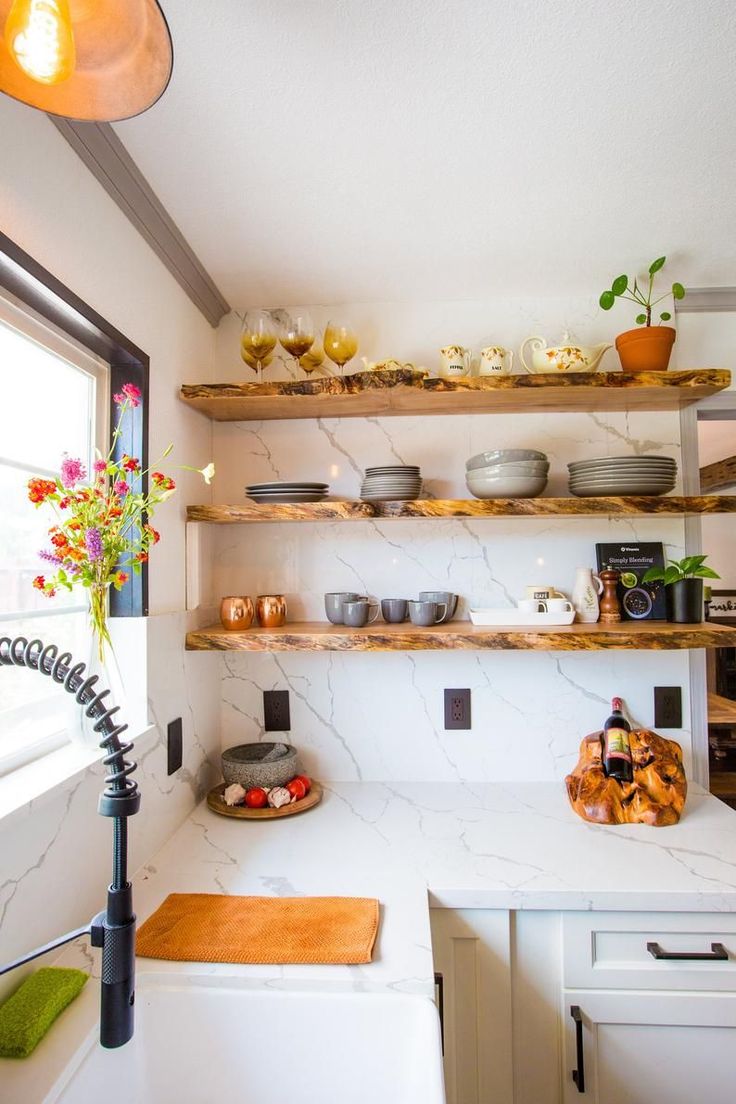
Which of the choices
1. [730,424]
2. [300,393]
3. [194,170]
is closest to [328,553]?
[300,393]

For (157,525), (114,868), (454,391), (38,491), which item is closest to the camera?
(114,868)

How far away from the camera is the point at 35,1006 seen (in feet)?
3.02

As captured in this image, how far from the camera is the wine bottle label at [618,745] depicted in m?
1.66

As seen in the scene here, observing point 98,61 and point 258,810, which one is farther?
point 258,810

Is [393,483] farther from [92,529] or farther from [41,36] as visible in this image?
[41,36]

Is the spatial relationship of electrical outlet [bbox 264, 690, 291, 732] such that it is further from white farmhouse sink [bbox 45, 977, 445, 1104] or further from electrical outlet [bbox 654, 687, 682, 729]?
Result: electrical outlet [bbox 654, 687, 682, 729]

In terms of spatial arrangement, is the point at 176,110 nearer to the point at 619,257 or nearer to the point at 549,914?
the point at 619,257

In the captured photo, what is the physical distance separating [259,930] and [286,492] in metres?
1.06

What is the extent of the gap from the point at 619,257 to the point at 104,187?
1.34 m

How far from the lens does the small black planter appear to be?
1.71 m

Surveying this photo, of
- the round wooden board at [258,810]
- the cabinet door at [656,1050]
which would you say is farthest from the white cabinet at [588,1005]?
the round wooden board at [258,810]

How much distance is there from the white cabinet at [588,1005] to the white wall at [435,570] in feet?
2.01

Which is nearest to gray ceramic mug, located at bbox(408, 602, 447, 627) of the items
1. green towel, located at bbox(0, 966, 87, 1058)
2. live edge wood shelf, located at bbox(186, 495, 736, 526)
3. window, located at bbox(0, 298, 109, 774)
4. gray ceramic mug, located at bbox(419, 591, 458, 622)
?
gray ceramic mug, located at bbox(419, 591, 458, 622)

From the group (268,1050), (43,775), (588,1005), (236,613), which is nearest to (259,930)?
(268,1050)
